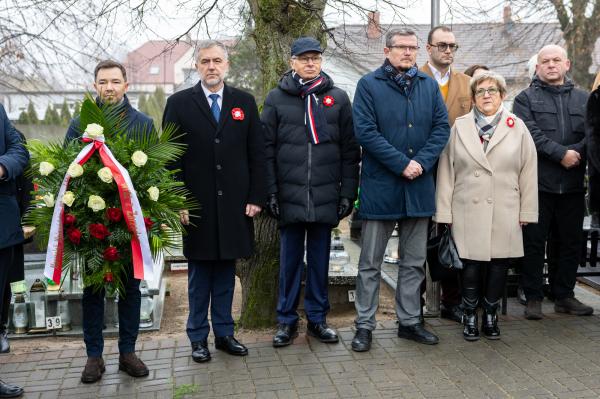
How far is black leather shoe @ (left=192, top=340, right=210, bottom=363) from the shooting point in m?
5.00

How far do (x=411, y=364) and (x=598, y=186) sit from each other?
221 cm

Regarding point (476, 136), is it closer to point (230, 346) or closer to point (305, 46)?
point (305, 46)

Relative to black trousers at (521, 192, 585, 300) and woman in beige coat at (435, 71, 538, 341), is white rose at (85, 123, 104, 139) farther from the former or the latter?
black trousers at (521, 192, 585, 300)

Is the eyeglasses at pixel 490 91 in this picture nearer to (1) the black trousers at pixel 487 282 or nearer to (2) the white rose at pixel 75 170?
(1) the black trousers at pixel 487 282

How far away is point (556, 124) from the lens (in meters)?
5.77

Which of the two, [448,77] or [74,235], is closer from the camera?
[74,235]

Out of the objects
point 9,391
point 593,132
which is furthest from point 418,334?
point 9,391

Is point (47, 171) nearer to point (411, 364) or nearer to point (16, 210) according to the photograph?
point (16, 210)

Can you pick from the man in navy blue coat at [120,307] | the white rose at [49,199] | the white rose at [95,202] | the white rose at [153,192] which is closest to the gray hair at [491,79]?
the man in navy blue coat at [120,307]

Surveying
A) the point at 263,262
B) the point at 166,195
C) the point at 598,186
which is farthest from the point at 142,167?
the point at 598,186

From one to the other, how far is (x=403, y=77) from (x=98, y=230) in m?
2.41

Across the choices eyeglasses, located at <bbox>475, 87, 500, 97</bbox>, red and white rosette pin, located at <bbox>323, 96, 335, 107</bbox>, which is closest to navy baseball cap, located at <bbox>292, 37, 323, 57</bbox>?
red and white rosette pin, located at <bbox>323, 96, 335, 107</bbox>

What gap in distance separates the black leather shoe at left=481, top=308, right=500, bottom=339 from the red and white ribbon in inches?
104

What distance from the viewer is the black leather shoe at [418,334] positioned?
5.29 m
